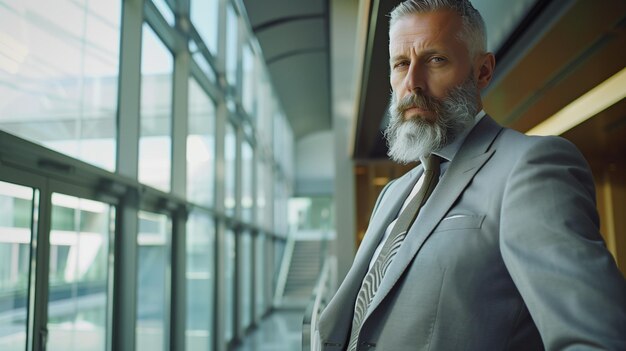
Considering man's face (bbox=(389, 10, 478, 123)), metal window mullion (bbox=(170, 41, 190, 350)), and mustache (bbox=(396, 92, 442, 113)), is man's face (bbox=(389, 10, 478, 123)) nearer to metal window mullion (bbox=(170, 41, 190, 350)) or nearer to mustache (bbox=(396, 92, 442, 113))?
mustache (bbox=(396, 92, 442, 113))

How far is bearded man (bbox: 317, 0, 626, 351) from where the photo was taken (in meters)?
0.66

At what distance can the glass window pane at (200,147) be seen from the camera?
23.0 ft

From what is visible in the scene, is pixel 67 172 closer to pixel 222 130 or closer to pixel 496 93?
pixel 496 93

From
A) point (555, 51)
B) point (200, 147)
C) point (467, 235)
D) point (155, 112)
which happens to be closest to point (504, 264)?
point (467, 235)

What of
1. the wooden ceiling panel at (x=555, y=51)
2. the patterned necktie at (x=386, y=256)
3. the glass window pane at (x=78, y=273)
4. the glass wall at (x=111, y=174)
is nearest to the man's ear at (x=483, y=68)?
the patterned necktie at (x=386, y=256)

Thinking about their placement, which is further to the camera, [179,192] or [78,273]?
[179,192]

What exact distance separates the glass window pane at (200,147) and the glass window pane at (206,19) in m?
0.69

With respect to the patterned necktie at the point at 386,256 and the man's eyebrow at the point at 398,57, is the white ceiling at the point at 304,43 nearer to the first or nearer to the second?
the man's eyebrow at the point at 398,57

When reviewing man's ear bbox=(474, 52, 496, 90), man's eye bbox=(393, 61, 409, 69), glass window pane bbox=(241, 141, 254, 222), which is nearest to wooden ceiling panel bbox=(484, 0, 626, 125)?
man's ear bbox=(474, 52, 496, 90)

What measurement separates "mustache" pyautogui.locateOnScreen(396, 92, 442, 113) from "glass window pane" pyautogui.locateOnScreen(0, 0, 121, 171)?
263 cm

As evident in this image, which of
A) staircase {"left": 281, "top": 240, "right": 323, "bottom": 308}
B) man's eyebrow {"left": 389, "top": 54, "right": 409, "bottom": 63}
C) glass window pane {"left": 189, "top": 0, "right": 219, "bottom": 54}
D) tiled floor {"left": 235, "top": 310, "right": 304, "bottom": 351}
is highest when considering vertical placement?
glass window pane {"left": 189, "top": 0, "right": 219, "bottom": 54}

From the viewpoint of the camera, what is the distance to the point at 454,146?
3.52 ft

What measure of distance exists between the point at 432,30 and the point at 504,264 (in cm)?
47

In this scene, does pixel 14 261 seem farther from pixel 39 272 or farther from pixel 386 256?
pixel 386 256
